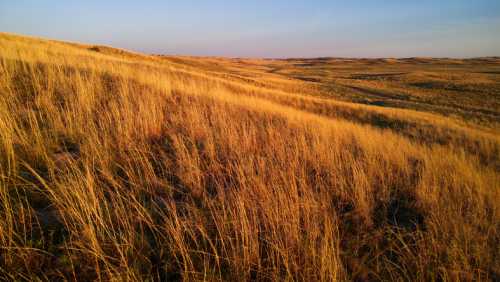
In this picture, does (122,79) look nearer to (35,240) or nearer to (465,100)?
(35,240)

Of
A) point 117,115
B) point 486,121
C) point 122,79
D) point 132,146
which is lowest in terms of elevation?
point 486,121

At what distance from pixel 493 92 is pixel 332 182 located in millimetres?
37739

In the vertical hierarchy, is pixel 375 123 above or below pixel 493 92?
below

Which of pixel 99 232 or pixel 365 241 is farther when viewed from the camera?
pixel 365 241

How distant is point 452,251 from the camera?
1732 mm

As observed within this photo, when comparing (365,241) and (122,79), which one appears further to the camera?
(122,79)

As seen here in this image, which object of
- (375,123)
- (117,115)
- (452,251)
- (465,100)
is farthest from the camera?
(465,100)

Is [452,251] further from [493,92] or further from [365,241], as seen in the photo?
[493,92]

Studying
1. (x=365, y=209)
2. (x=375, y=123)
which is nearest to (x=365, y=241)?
(x=365, y=209)

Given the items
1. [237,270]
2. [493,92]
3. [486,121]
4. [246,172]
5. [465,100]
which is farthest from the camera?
[493,92]

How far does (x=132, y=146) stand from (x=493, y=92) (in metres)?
39.3

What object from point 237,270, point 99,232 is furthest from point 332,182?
point 99,232

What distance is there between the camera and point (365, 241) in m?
1.92

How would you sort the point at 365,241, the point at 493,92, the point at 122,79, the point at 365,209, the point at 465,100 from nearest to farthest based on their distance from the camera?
1. the point at 365,241
2. the point at 365,209
3. the point at 122,79
4. the point at 465,100
5. the point at 493,92
